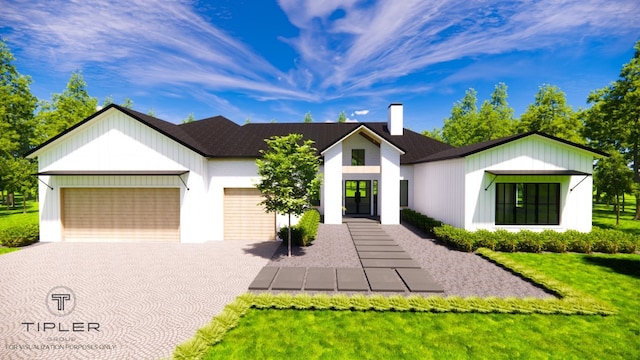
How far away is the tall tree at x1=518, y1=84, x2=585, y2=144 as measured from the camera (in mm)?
27703

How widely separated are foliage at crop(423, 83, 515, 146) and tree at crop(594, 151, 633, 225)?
48.2 ft

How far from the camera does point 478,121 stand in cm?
3797

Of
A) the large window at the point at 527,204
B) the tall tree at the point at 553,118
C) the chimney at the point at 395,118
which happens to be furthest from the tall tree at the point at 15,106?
the tall tree at the point at 553,118

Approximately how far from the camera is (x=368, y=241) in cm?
1374

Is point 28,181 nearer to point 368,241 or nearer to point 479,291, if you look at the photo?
point 368,241

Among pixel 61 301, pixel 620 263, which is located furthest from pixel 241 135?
pixel 620 263

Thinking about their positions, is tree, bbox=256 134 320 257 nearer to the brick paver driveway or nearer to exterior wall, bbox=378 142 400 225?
the brick paver driveway

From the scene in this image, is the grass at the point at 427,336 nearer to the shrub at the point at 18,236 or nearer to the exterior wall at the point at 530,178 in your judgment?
the exterior wall at the point at 530,178

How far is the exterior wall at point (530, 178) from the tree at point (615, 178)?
9.10 m

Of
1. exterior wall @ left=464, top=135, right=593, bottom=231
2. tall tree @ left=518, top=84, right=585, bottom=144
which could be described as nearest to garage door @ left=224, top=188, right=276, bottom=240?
exterior wall @ left=464, top=135, right=593, bottom=231

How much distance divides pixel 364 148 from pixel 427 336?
634 inches

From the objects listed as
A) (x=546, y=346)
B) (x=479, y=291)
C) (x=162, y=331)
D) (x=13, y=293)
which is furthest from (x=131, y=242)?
(x=546, y=346)

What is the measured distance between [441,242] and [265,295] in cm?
1017

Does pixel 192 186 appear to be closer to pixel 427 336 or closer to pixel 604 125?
pixel 427 336
